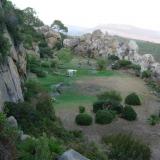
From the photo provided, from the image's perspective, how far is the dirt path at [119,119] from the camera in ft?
101

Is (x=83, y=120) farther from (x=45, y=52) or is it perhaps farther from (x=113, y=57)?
(x=113, y=57)

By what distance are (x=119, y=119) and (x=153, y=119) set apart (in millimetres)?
2821

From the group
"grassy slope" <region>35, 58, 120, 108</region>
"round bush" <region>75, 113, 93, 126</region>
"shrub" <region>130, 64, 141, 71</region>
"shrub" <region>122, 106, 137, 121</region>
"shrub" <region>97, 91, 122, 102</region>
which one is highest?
"round bush" <region>75, 113, 93, 126</region>

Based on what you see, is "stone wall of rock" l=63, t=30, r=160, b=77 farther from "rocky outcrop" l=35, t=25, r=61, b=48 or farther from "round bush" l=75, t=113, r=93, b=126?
"round bush" l=75, t=113, r=93, b=126

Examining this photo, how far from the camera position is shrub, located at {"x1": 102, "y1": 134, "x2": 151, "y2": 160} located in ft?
72.9

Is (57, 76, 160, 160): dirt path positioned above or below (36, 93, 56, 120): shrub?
below

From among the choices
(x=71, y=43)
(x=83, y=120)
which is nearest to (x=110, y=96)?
(x=83, y=120)

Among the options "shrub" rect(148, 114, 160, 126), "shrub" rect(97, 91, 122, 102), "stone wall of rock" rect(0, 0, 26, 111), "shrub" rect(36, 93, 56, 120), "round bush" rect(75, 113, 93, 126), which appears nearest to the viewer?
"stone wall of rock" rect(0, 0, 26, 111)

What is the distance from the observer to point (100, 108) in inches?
1464

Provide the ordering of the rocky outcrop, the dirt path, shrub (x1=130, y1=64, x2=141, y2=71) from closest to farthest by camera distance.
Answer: the dirt path → shrub (x1=130, y1=64, x2=141, y2=71) → the rocky outcrop

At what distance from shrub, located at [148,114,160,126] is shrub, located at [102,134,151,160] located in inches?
397

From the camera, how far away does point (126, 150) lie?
23.3 meters

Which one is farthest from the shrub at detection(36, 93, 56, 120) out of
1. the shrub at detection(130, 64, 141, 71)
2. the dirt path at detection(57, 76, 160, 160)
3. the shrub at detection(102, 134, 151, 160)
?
the shrub at detection(130, 64, 141, 71)

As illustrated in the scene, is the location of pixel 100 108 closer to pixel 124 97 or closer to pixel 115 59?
pixel 124 97
